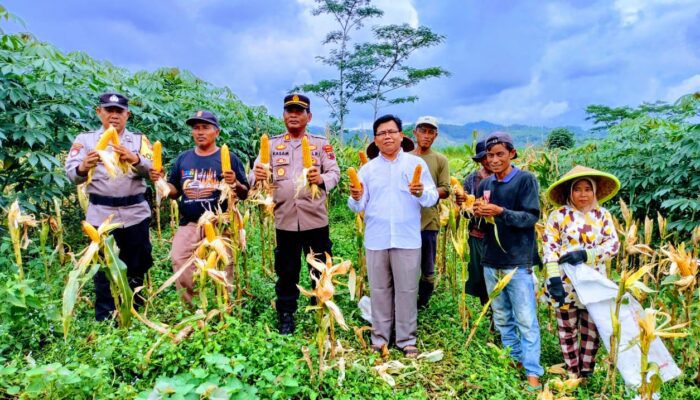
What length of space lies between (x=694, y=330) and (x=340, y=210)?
5.40m

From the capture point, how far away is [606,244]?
278cm

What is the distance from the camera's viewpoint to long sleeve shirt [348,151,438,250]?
3043 mm

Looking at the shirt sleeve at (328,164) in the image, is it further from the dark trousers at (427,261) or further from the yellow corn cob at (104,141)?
the yellow corn cob at (104,141)

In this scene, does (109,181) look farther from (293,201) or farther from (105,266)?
(293,201)

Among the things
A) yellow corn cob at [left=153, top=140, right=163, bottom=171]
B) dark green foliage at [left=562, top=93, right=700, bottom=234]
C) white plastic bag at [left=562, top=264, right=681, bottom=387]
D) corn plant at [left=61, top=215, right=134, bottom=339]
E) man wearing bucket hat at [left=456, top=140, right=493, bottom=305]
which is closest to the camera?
corn plant at [left=61, top=215, right=134, bottom=339]

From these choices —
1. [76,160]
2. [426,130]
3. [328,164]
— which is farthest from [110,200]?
[426,130]

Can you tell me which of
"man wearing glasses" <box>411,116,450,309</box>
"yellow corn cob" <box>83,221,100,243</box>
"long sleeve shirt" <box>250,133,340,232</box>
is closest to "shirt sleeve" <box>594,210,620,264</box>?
"man wearing glasses" <box>411,116,450,309</box>

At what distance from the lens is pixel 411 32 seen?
24.8m

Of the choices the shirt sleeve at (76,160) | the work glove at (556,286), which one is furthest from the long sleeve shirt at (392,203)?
the shirt sleeve at (76,160)

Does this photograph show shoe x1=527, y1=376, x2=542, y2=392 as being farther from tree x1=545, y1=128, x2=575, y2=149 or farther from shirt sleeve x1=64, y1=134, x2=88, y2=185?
tree x1=545, y1=128, x2=575, y2=149

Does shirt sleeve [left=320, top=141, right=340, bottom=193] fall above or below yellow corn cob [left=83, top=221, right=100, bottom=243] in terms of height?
above

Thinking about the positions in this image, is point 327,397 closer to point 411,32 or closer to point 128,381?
point 128,381

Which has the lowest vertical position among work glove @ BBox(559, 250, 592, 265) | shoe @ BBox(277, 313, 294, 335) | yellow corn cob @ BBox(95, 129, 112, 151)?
shoe @ BBox(277, 313, 294, 335)

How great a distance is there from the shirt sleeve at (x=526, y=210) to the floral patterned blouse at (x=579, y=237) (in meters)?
0.18
